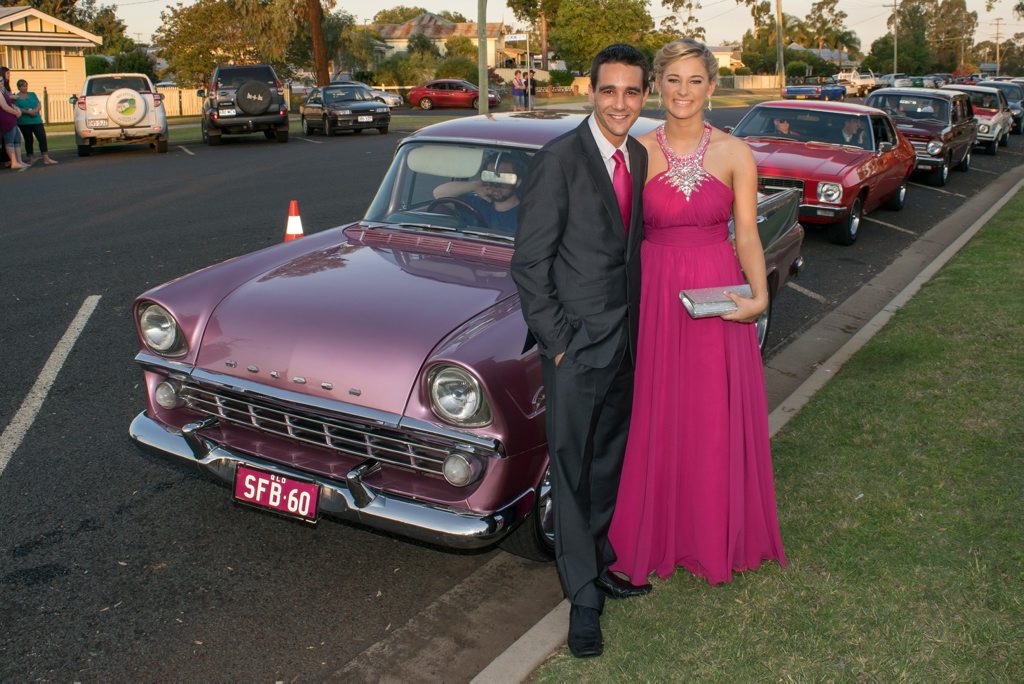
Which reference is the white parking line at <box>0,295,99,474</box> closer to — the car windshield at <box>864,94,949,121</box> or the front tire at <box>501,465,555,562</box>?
the front tire at <box>501,465,555,562</box>

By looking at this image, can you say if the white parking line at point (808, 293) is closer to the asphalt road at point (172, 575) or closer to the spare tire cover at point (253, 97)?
the asphalt road at point (172, 575)

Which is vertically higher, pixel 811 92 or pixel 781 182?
pixel 811 92

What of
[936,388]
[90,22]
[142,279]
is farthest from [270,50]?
[936,388]

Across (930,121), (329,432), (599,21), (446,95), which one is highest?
(599,21)

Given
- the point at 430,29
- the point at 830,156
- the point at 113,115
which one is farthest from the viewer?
the point at 430,29

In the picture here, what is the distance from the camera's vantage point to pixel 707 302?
3.37 metres

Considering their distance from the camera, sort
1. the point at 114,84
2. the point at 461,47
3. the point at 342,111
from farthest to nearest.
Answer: the point at 461,47, the point at 342,111, the point at 114,84

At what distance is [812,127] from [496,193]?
8204 mm

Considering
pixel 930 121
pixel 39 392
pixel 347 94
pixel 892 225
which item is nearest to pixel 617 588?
pixel 39 392

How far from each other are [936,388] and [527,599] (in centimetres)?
323

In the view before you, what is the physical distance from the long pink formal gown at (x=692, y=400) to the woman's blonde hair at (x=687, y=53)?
211 millimetres

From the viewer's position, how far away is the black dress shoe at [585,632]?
336 centimetres

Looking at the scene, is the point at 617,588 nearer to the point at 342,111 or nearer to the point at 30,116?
the point at 30,116

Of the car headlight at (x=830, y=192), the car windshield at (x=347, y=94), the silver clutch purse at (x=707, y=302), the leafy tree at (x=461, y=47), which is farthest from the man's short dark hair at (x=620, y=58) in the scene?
the leafy tree at (x=461, y=47)
